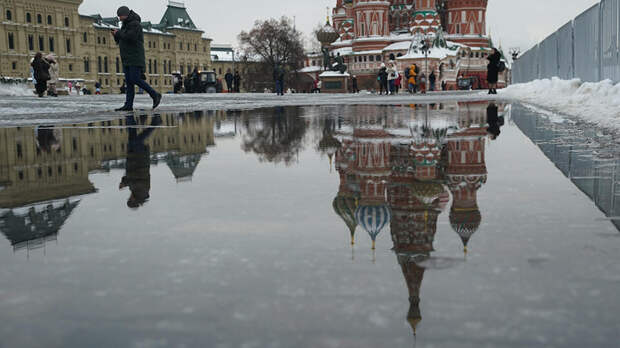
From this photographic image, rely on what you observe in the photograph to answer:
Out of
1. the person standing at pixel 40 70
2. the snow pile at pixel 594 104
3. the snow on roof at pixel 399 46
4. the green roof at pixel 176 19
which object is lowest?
the snow pile at pixel 594 104

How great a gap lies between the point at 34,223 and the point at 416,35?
71.2 metres

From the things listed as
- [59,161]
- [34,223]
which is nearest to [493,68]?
[59,161]

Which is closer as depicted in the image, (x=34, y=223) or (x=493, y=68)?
(x=34, y=223)

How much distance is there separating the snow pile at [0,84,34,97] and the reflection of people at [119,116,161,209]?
2608 cm

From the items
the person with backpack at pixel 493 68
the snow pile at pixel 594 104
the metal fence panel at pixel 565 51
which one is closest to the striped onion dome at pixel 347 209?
the snow pile at pixel 594 104

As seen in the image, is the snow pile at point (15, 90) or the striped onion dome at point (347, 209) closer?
the striped onion dome at point (347, 209)

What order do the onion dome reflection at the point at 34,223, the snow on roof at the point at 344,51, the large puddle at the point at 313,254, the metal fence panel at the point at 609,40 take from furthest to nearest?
the snow on roof at the point at 344,51 → the metal fence panel at the point at 609,40 → the onion dome reflection at the point at 34,223 → the large puddle at the point at 313,254

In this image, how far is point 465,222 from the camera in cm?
270

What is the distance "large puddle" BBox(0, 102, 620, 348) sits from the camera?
155cm

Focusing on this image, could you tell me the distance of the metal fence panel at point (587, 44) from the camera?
14.5 meters

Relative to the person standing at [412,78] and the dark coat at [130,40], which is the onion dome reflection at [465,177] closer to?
the dark coat at [130,40]

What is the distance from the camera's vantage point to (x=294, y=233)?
102 inches

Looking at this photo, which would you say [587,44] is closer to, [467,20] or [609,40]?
[609,40]

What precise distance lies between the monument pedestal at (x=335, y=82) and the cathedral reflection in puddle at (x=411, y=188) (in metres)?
67.2
